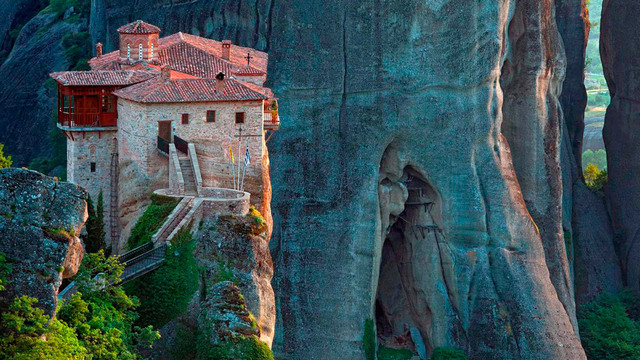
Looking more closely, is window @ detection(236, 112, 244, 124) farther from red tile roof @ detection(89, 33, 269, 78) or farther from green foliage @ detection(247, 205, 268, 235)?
red tile roof @ detection(89, 33, 269, 78)

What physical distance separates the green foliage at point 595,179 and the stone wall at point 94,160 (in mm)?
40829

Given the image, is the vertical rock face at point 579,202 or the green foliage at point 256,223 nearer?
the green foliage at point 256,223

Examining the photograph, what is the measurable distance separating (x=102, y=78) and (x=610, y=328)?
3468 cm

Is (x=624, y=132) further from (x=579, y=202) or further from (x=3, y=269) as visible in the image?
(x=3, y=269)

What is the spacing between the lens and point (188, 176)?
4828cm

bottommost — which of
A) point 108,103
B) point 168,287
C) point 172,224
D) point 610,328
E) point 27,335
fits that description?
point 610,328

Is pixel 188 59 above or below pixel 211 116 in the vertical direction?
above

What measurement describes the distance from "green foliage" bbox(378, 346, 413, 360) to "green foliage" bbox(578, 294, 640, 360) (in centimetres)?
913

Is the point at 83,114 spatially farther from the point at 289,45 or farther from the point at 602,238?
the point at 602,238

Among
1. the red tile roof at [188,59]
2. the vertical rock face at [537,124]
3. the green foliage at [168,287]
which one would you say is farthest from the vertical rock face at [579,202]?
the green foliage at [168,287]

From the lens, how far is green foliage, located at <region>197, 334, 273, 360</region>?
4272 centimetres

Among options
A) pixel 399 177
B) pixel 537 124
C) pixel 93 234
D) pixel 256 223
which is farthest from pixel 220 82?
pixel 537 124

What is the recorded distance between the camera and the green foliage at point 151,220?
4547 centimetres

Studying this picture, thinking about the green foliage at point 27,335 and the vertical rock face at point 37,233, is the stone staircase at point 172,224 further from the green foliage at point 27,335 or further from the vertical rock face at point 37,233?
the green foliage at point 27,335
